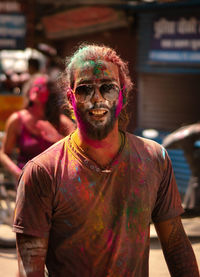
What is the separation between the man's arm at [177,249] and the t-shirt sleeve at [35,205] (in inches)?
20.7

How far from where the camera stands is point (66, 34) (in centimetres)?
1502

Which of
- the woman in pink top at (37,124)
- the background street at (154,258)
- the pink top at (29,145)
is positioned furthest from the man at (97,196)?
the background street at (154,258)

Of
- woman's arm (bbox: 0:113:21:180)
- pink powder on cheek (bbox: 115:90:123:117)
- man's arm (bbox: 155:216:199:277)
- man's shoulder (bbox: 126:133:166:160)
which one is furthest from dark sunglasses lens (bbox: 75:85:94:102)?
woman's arm (bbox: 0:113:21:180)

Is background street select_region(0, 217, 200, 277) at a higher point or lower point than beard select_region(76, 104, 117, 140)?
lower

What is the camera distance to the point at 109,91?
239cm

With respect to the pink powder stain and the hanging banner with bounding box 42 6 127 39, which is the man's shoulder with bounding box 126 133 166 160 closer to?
the pink powder stain

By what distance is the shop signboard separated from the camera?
429 inches

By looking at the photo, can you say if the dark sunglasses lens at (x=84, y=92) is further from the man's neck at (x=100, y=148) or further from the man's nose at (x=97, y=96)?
the man's neck at (x=100, y=148)

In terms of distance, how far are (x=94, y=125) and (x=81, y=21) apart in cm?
1198

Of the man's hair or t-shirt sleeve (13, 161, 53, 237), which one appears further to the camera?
the man's hair

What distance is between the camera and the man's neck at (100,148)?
94.0 inches

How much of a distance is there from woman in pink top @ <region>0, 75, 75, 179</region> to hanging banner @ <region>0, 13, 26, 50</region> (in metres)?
8.48

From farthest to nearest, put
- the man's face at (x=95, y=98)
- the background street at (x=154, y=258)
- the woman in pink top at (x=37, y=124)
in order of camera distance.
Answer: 1. the background street at (x=154, y=258)
2. the woman in pink top at (x=37, y=124)
3. the man's face at (x=95, y=98)

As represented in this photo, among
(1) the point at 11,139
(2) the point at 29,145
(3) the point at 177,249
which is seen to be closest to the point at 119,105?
(3) the point at 177,249
